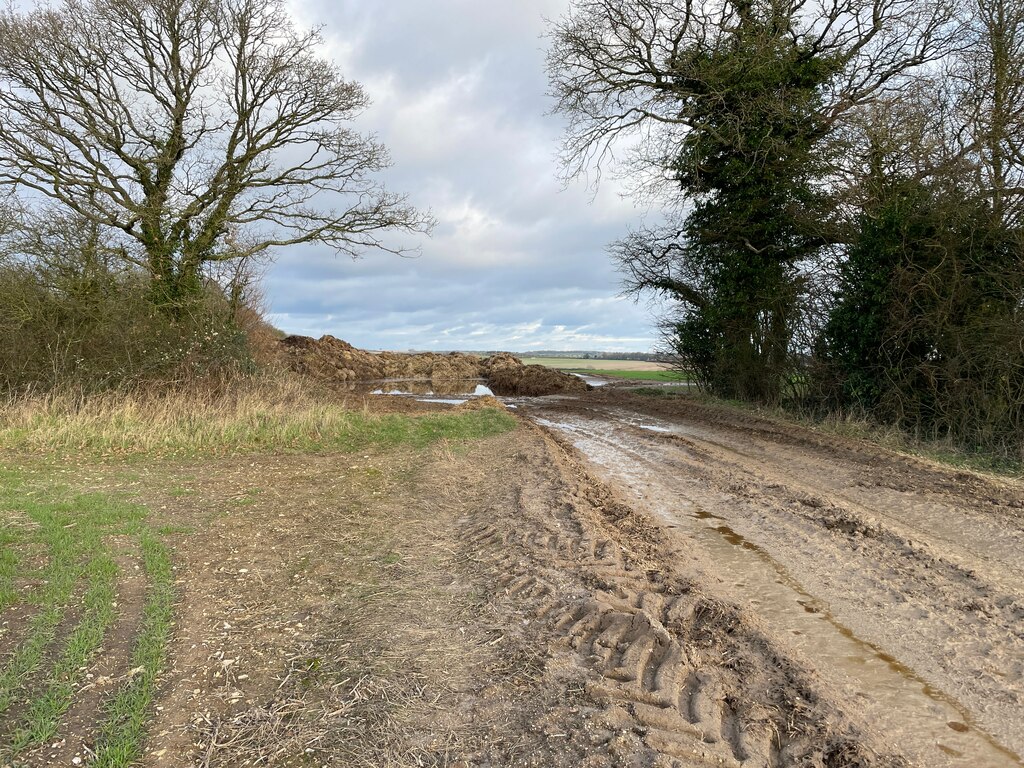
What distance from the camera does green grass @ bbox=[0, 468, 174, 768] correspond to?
2791 millimetres

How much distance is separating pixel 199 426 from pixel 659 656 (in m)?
10.3

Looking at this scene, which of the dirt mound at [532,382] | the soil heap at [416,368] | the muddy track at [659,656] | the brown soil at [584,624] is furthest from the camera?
the soil heap at [416,368]

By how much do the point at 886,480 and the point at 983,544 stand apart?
2387mm

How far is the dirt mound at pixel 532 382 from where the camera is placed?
2516cm

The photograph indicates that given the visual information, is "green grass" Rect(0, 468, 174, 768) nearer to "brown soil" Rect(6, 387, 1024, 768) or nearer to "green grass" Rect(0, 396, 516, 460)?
"brown soil" Rect(6, 387, 1024, 768)

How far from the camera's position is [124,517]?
6.20 metres

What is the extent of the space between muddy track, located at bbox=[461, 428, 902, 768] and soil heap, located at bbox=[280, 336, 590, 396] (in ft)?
64.2

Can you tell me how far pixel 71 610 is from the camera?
404cm

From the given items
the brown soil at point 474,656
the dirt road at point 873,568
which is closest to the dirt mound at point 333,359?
the dirt road at point 873,568

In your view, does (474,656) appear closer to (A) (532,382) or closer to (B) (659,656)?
(B) (659,656)

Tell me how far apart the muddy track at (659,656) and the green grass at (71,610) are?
2.21m

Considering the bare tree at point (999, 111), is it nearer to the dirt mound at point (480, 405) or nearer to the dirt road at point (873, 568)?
the dirt road at point (873, 568)

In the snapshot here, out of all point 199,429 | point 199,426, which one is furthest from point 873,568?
point 199,426

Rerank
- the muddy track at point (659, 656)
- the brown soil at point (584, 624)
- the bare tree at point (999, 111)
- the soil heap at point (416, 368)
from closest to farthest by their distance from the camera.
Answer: the muddy track at point (659, 656) → the brown soil at point (584, 624) → the bare tree at point (999, 111) → the soil heap at point (416, 368)
